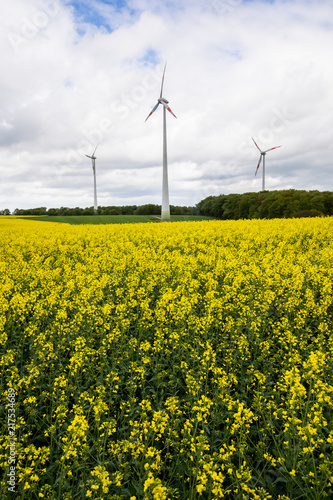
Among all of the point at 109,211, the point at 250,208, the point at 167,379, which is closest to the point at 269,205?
the point at 250,208

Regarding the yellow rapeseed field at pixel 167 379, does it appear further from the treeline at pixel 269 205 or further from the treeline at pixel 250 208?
the treeline at pixel 269 205

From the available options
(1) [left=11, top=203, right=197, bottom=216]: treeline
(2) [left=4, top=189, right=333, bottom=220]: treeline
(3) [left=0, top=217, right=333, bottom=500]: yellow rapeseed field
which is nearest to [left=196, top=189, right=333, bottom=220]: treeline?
(2) [left=4, top=189, right=333, bottom=220]: treeline

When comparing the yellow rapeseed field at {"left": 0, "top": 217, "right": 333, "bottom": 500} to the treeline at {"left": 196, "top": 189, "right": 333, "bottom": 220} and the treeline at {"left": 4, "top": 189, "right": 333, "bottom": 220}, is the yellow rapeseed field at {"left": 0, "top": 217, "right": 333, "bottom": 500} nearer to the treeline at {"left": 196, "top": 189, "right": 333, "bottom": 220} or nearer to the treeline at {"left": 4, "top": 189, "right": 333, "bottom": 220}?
the treeline at {"left": 4, "top": 189, "right": 333, "bottom": 220}

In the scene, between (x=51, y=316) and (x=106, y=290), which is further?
(x=106, y=290)

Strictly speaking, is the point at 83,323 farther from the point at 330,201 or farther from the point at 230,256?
the point at 330,201

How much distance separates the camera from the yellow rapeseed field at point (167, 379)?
3.64 meters

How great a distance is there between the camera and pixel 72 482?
4.04 meters

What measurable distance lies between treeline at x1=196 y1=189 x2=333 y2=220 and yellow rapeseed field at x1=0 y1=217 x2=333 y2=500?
47.5 metres

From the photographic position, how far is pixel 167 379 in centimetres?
612

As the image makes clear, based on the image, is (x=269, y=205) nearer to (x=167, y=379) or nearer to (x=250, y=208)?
(x=250, y=208)

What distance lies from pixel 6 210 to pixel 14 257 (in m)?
85.7

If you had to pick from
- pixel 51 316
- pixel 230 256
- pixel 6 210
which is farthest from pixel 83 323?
pixel 6 210

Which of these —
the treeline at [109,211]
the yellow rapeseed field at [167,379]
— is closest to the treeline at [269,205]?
the treeline at [109,211]

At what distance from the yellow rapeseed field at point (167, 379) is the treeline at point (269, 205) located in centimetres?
4751
